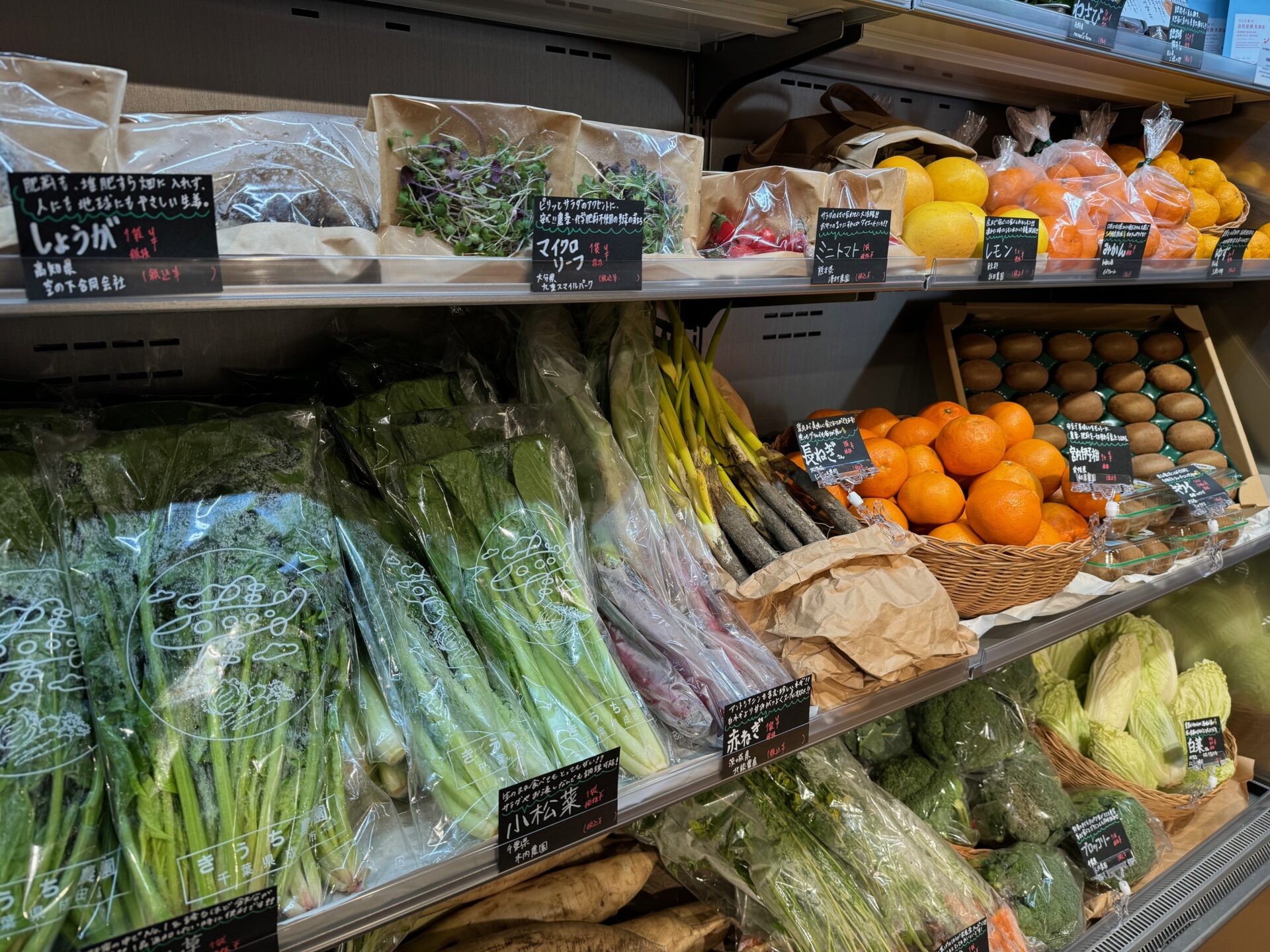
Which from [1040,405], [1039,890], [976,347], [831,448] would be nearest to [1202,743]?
[1039,890]

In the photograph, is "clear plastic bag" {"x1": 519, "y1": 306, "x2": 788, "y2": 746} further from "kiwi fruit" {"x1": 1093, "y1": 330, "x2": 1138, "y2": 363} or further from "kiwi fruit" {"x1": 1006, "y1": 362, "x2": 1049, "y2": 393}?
"kiwi fruit" {"x1": 1093, "y1": 330, "x2": 1138, "y2": 363}

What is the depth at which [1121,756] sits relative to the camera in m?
2.03

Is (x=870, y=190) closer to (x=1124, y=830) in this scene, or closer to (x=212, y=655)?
(x=212, y=655)

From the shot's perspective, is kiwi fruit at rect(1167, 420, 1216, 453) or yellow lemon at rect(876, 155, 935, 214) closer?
yellow lemon at rect(876, 155, 935, 214)

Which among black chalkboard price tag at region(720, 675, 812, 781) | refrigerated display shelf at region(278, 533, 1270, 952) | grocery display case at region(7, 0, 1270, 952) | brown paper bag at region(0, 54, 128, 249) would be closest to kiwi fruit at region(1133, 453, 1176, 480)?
grocery display case at region(7, 0, 1270, 952)

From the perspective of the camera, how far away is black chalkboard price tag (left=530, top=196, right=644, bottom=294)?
948mm

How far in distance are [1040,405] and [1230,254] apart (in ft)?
1.68

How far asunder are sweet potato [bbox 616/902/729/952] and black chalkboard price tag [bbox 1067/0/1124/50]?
1.63 meters

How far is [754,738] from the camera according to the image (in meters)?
1.14

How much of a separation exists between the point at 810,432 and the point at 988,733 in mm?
783

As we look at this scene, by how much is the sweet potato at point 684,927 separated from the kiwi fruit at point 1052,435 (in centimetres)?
129

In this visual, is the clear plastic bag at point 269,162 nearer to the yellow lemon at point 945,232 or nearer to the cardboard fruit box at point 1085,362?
the yellow lemon at point 945,232

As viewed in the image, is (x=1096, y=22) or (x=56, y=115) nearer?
(x=56, y=115)

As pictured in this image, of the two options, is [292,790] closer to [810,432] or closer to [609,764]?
[609,764]
